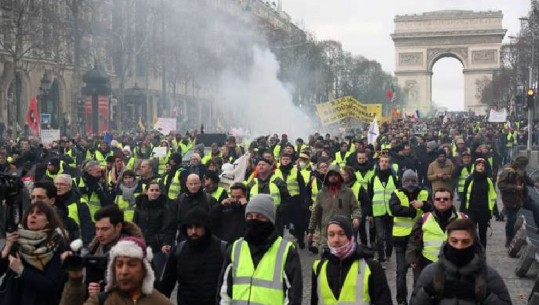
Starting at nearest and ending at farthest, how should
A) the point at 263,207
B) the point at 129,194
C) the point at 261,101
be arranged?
the point at 263,207, the point at 129,194, the point at 261,101

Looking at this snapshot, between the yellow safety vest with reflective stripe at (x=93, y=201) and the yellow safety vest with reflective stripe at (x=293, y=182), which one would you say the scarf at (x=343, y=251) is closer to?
the yellow safety vest with reflective stripe at (x=93, y=201)

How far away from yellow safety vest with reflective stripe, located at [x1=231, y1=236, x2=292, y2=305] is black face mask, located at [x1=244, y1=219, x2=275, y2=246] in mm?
87

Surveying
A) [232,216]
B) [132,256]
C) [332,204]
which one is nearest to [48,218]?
[132,256]

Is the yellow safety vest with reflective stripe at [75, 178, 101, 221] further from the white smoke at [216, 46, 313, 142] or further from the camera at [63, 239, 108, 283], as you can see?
the white smoke at [216, 46, 313, 142]

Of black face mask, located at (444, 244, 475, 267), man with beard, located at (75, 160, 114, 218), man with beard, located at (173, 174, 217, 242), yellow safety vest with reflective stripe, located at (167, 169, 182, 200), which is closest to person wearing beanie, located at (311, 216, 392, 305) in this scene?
black face mask, located at (444, 244, 475, 267)

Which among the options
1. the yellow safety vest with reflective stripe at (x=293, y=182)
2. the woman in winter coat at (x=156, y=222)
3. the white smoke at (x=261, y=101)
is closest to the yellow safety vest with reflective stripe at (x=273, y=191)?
the yellow safety vest with reflective stripe at (x=293, y=182)

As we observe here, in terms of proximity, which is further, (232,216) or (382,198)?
(382,198)

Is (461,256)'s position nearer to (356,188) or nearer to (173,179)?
(356,188)

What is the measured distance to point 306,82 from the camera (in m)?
72.6

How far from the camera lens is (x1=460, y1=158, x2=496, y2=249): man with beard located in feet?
38.2

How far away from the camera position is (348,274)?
5.52 m

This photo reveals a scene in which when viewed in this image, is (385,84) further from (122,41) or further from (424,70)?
(122,41)

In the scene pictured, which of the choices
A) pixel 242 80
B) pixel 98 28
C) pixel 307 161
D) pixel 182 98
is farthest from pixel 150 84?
pixel 307 161

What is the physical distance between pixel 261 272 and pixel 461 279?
3.91 feet
